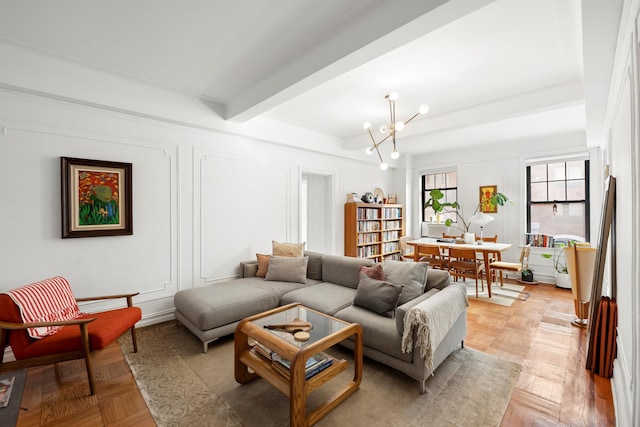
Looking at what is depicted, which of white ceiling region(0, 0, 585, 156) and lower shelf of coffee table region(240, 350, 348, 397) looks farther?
white ceiling region(0, 0, 585, 156)

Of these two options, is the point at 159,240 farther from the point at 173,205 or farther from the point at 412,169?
the point at 412,169

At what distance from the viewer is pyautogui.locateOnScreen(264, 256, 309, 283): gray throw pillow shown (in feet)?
11.6

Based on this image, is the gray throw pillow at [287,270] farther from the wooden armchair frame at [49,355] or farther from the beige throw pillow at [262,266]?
the wooden armchair frame at [49,355]

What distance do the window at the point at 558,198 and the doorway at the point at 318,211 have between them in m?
3.82

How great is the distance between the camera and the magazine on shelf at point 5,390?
193cm

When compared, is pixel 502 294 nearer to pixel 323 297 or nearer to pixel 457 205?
pixel 457 205

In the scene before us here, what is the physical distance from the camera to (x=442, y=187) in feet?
21.4

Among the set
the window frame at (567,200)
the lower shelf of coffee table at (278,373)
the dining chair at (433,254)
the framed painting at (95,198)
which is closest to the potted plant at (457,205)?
the window frame at (567,200)

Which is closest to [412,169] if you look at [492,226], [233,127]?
[492,226]

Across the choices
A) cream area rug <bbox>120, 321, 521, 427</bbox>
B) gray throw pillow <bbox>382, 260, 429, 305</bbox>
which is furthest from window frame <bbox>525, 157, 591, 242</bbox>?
gray throw pillow <bbox>382, 260, 429, 305</bbox>

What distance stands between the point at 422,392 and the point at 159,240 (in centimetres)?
306

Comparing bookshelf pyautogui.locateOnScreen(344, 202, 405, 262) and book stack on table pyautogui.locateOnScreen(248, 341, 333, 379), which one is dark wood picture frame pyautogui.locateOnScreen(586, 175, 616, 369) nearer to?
book stack on table pyautogui.locateOnScreen(248, 341, 333, 379)

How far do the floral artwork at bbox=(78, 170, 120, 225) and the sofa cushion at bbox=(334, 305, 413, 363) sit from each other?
A: 100 inches

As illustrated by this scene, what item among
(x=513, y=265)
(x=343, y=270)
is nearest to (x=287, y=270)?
(x=343, y=270)
